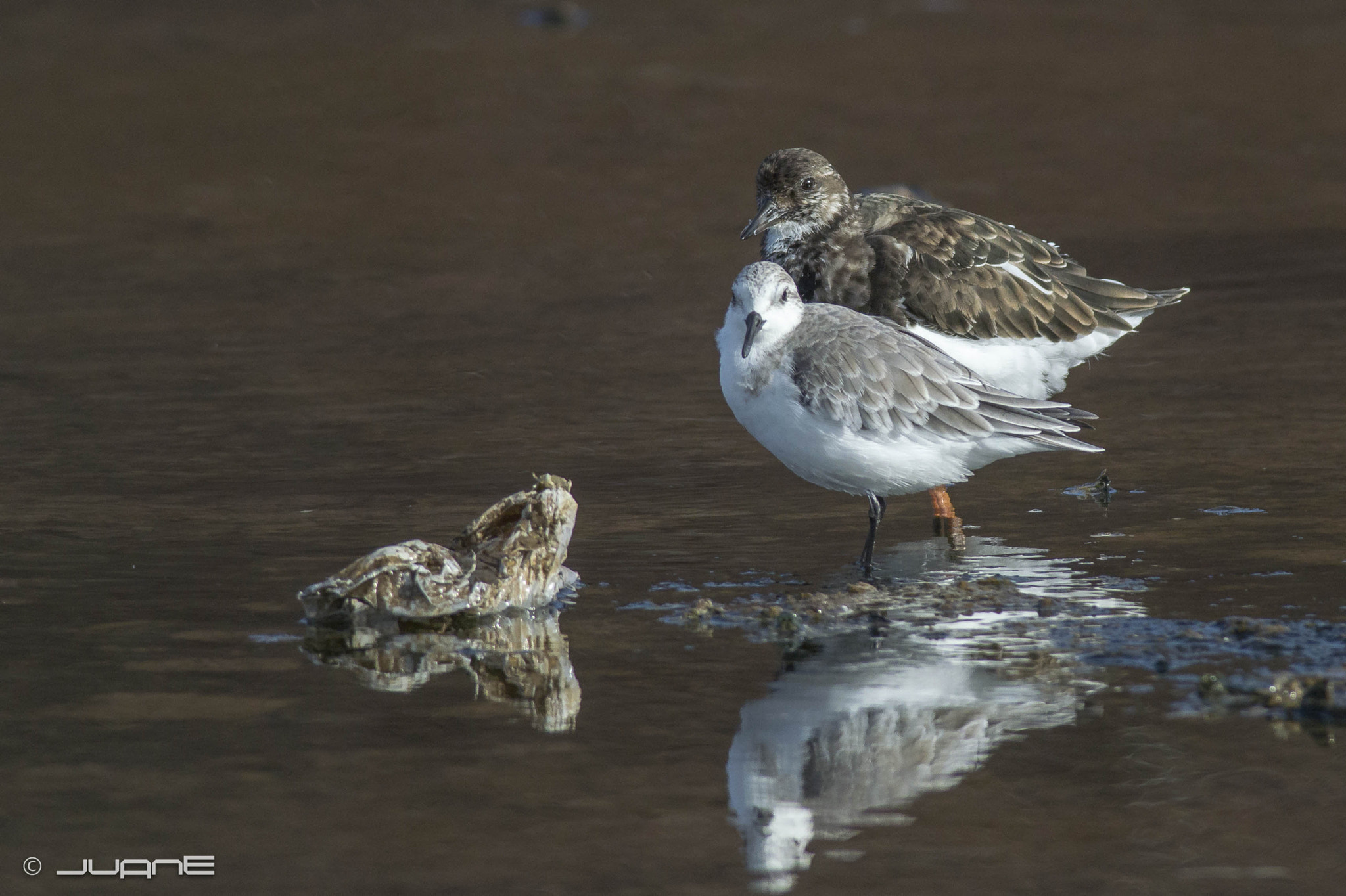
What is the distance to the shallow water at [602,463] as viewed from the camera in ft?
18.7

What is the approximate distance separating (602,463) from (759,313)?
2454mm

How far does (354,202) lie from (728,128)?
15.7ft

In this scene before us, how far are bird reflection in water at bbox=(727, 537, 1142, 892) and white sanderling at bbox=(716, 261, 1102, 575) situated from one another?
97 cm

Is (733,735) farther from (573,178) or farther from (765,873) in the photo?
(573,178)

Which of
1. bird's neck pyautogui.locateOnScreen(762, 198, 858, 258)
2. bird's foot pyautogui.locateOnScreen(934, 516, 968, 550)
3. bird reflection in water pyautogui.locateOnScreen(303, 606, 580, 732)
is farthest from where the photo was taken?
bird's neck pyautogui.locateOnScreen(762, 198, 858, 258)

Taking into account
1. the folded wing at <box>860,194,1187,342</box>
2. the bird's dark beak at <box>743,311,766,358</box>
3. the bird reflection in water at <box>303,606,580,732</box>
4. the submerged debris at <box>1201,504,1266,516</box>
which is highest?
the folded wing at <box>860,194,1187,342</box>

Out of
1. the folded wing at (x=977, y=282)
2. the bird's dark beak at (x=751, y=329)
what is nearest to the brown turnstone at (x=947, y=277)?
the folded wing at (x=977, y=282)

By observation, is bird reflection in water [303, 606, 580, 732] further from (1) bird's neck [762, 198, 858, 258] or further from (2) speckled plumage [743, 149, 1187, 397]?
(1) bird's neck [762, 198, 858, 258]

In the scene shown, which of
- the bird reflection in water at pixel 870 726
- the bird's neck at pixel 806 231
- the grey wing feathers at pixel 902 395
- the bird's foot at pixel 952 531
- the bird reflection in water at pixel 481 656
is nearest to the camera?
the bird reflection in water at pixel 870 726

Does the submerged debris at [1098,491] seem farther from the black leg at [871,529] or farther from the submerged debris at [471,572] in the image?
the submerged debris at [471,572]

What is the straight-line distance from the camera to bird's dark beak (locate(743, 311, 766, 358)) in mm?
8125

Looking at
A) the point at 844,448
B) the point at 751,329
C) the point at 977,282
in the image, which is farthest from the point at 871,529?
the point at 977,282

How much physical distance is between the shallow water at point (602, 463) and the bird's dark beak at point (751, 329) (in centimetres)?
105

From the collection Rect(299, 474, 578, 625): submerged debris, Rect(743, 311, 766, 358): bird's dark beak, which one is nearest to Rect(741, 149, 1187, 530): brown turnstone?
Rect(743, 311, 766, 358): bird's dark beak
